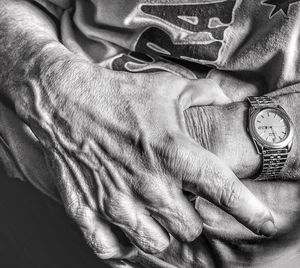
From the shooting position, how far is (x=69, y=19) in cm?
88

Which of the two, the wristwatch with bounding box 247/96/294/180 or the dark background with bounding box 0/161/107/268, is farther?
the dark background with bounding box 0/161/107/268

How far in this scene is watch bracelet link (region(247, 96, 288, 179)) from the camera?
73 centimetres

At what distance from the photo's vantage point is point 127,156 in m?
0.69

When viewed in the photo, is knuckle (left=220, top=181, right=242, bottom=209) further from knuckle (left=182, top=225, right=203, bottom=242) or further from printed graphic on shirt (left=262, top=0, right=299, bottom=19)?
printed graphic on shirt (left=262, top=0, right=299, bottom=19)

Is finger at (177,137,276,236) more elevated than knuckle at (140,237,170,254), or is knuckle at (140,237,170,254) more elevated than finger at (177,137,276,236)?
finger at (177,137,276,236)

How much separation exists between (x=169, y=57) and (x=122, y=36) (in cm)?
9

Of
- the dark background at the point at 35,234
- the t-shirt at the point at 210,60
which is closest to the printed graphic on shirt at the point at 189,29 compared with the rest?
the t-shirt at the point at 210,60

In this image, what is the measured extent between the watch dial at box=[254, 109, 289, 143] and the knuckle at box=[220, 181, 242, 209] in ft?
0.36

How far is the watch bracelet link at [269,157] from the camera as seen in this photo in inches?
28.7

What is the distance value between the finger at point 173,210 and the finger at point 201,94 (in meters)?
0.13

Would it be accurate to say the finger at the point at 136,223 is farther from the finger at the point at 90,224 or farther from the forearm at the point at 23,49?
the forearm at the point at 23,49

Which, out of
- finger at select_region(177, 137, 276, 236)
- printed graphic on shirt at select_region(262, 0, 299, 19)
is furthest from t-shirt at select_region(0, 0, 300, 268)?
finger at select_region(177, 137, 276, 236)

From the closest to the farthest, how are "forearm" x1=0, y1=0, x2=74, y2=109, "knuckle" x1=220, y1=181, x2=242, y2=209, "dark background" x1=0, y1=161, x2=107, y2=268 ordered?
"knuckle" x1=220, y1=181, x2=242, y2=209 < "forearm" x1=0, y1=0, x2=74, y2=109 < "dark background" x1=0, y1=161, x2=107, y2=268

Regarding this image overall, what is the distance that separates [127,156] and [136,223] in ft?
0.35
